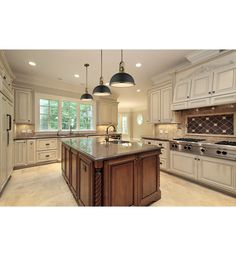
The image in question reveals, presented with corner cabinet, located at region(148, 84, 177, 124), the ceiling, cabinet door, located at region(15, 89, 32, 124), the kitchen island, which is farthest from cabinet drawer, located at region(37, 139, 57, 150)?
corner cabinet, located at region(148, 84, 177, 124)

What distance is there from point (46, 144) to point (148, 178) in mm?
3546

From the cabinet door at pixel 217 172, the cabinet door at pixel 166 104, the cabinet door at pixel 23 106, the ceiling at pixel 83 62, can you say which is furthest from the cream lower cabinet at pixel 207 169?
the cabinet door at pixel 23 106

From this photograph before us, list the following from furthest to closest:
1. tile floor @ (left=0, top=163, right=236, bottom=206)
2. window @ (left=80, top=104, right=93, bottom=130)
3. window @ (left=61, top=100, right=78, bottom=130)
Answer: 1. window @ (left=80, top=104, right=93, bottom=130)
2. window @ (left=61, top=100, right=78, bottom=130)
3. tile floor @ (left=0, top=163, right=236, bottom=206)

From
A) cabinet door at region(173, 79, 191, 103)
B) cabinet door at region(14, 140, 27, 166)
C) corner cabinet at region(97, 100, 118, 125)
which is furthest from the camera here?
corner cabinet at region(97, 100, 118, 125)

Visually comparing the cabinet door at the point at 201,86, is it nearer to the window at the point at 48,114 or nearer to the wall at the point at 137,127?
the window at the point at 48,114

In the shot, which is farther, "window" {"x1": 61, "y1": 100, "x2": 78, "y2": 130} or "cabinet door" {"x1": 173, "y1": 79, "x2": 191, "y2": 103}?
"window" {"x1": 61, "y1": 100, "x2": 78, "y2": 130}

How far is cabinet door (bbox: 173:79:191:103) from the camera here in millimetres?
3125

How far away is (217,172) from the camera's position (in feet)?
7.89

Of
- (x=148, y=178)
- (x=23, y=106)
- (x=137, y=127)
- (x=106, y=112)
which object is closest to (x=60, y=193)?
(x=148, y=178)

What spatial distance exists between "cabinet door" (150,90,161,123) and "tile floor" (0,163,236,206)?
5.51 ft

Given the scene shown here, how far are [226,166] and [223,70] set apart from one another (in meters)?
1.75

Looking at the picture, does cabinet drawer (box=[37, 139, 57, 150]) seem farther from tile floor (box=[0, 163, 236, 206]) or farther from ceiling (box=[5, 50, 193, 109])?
ceiling (box=[5, 50, 193, 109])

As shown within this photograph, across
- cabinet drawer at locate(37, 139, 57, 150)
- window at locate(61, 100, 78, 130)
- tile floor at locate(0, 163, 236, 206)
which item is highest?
window at locate(61, 100, 78, 130)
